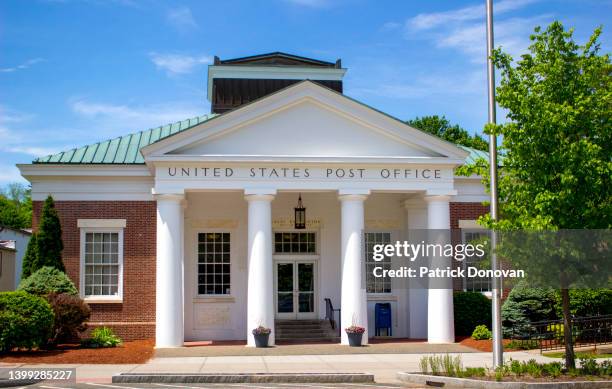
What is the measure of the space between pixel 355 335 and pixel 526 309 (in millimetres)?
6080

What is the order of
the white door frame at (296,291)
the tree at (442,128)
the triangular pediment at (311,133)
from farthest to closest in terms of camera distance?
the tree at (442,128), the white door frame at (296,291), the triangular pediment at (311,133)

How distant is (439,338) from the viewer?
80.2 ft

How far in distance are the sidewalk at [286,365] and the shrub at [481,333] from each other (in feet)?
8.90

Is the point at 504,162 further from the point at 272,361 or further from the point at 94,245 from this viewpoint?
the point at 94,245

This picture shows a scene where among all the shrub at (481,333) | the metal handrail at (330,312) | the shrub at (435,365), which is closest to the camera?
Result: the shrub at (435,365)

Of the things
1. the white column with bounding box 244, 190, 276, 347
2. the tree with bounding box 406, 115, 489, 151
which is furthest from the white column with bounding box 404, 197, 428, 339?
the tree with bounding box 406, 115, 489, 151

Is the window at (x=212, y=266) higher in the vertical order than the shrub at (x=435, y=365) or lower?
higher

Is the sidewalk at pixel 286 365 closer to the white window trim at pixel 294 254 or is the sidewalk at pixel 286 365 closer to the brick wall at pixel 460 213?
the white window trim at pixel 294 254

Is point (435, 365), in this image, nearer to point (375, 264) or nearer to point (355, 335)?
point (355, 335)

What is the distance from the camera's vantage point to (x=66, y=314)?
905 inches

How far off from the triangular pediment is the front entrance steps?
6.16m

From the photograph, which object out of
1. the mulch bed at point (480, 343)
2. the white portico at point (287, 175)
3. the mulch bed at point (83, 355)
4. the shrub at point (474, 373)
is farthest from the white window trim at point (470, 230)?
the shrub at point (474, 373)

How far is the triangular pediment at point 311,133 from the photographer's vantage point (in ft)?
79.2

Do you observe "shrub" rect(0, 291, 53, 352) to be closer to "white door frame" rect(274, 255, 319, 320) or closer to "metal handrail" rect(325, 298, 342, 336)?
"white door frame" rect(274, 255, 319, 320)
